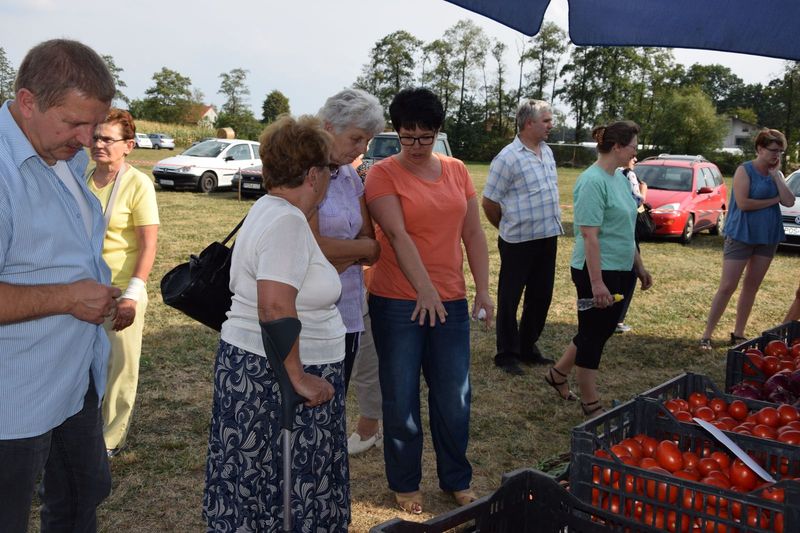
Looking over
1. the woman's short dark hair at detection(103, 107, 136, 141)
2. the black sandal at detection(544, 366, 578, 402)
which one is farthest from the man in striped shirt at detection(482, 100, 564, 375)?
the woman's short dark hair at detection(103, 107, 136, 141)

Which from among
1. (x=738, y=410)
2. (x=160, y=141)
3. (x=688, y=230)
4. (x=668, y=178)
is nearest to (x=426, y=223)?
(x=738, y=410)

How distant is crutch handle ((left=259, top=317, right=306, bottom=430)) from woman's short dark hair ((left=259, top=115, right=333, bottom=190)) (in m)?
0.51

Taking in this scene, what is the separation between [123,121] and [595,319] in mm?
2846

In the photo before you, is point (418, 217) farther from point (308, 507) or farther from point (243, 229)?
point (308, 507)

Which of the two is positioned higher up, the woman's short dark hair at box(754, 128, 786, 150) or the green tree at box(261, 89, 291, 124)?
the green tree at box(261, 89, 291, 124)

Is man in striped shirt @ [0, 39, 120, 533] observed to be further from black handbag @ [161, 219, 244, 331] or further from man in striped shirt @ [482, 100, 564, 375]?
man in striped shirt @ [482, 100, 564, 375]

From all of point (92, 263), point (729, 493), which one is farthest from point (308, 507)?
point (729, 493)

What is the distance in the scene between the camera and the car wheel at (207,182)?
749 inches

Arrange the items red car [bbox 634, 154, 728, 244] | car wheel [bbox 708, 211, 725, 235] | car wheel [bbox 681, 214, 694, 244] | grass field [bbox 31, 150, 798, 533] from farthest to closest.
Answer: car wheel [bbox 708, 211, 725, 235], car wheel [bbox 681, 214, 694, 244], red car [bbox 634, 154, 728, 244], grass field [bbox 31, 150, 798, 533]

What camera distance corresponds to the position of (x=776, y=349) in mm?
A: 3432

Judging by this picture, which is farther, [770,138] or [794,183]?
[794,183]

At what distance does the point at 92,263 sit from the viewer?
6.98 ft

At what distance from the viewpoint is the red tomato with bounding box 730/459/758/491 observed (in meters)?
2.11

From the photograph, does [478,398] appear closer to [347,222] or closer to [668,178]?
[347,222]
